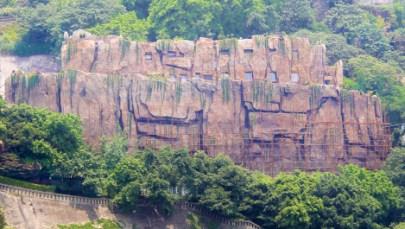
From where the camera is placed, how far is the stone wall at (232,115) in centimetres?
6419

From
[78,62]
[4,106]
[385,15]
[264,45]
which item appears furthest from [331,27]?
[4,106]

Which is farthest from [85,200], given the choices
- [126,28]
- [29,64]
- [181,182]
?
[126,28]

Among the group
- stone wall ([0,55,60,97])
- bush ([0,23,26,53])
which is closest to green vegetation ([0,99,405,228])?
stone wall ([0,55,60,97])

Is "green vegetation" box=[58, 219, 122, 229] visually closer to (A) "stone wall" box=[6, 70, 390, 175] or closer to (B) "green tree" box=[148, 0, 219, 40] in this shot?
(A) "stone wall" box=[6, 70, 390, 175]

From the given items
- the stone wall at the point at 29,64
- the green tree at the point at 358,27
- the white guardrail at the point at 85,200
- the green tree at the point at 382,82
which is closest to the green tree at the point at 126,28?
the stone wall at the point at 29,64

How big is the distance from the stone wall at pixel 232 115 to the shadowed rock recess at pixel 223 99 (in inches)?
1.6

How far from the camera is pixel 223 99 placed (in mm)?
65438

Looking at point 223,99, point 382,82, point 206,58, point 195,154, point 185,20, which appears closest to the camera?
point 195,154

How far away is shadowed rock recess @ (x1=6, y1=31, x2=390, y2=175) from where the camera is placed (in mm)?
64250

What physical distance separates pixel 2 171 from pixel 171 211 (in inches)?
265

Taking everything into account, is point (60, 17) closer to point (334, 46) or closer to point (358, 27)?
point (334, 46)

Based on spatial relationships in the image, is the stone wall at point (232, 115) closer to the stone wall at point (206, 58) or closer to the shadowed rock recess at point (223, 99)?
the shadowed rock recess at point (223, 99)

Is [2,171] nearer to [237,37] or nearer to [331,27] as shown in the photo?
[237,37]

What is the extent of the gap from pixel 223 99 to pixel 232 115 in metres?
0.77
